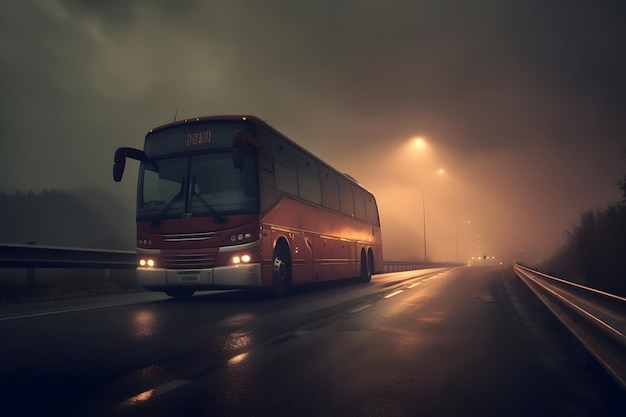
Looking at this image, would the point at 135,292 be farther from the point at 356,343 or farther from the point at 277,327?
the point at 356,343

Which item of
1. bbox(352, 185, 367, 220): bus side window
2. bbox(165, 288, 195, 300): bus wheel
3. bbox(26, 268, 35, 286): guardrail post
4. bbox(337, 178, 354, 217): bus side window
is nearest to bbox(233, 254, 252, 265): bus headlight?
bbox(165, 288, 195, 300): bus wheel

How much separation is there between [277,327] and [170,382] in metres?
3.19

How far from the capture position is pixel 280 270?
463 inches

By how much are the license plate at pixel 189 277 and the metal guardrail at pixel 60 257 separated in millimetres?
4380

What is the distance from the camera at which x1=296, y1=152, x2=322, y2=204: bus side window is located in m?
13.6

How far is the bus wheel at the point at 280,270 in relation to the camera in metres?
11.4

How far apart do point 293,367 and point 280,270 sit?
7237mm

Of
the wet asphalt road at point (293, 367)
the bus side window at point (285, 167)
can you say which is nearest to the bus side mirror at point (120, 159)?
the bus side window at point (285, 167)

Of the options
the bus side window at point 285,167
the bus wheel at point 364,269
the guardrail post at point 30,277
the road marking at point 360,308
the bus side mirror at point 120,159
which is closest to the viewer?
the road marking at point 360,308

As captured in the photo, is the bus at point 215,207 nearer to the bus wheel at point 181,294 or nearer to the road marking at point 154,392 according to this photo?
the bus wheel at point 181,294

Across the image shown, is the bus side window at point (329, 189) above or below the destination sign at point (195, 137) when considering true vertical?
below

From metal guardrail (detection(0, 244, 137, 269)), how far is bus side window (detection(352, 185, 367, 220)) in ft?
28.3

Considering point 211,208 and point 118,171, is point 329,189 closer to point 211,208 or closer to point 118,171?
point 211,208

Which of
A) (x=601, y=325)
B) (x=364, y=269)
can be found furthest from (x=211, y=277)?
(x=364, y=269)
